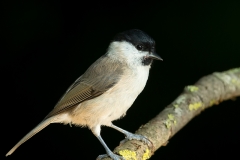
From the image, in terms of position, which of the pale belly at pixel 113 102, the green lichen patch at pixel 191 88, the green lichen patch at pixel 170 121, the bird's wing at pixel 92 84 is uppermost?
the bird's wing at pixel 92 84

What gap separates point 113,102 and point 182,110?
55cm

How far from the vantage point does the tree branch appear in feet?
8.58

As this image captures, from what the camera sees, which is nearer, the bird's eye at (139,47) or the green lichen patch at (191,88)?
the bird's eye at (139,47)

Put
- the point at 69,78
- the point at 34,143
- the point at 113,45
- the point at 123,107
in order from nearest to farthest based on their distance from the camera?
the point at 123,107 < the point at 113,45 < the point at 34,143 < the point at 69,78

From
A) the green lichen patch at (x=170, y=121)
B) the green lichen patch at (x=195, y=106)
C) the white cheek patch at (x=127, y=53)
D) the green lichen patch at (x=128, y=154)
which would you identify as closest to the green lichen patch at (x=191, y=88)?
the green lichen patch at (x=195, y=106)

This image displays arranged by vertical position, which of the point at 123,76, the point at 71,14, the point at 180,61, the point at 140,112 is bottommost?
the point at 140,112

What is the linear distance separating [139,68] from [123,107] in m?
0.30

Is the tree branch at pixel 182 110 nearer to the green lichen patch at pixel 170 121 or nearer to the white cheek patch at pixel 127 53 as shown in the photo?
the green lichen patch at pixel 170 121

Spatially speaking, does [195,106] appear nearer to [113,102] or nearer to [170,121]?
[170,121]

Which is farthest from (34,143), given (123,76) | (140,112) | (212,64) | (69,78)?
(212,64)

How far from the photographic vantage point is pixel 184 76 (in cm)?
413

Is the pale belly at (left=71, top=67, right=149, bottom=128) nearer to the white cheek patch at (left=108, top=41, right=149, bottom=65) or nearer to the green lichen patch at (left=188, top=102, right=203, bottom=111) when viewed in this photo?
the white cheek patch at (left=108, top=41, right=149, bottom=65)

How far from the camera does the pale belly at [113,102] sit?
2.92 m

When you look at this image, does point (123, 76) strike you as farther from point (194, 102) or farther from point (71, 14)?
point (71, 14)
